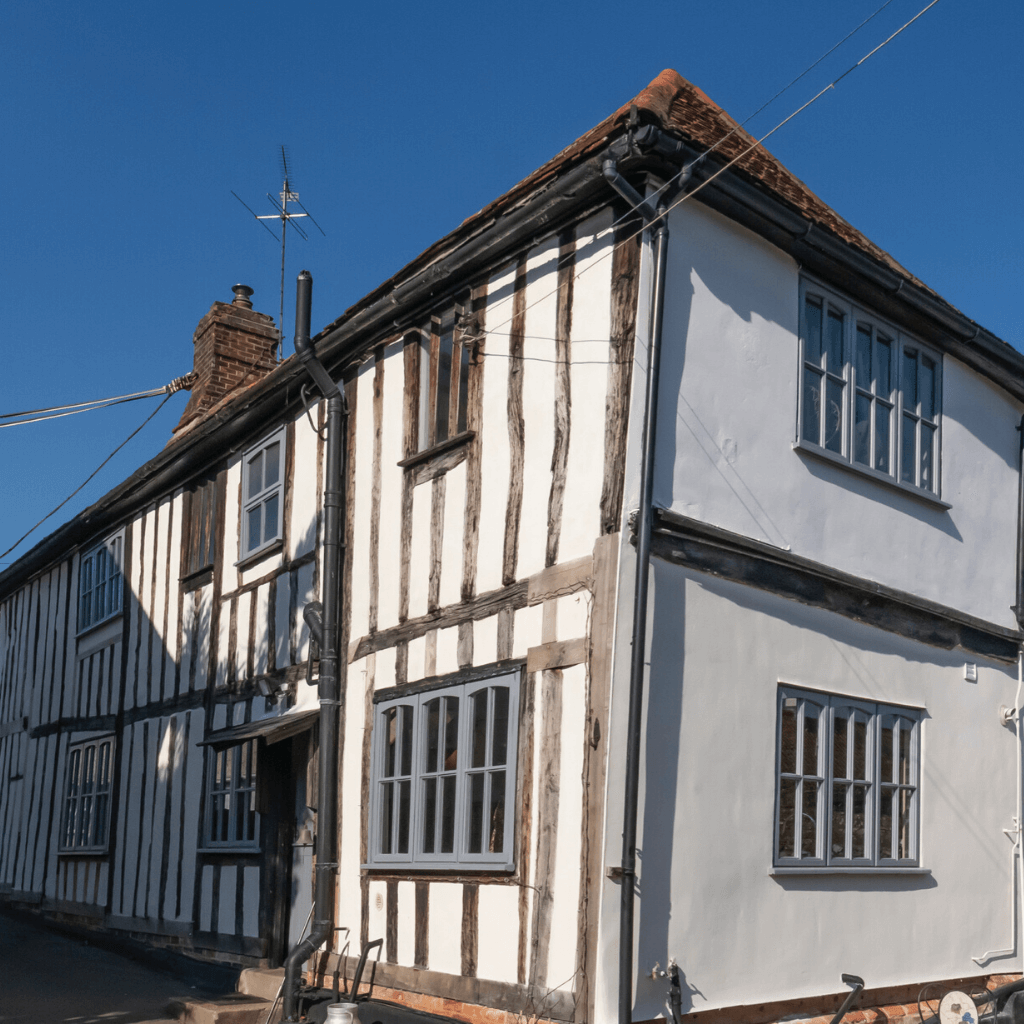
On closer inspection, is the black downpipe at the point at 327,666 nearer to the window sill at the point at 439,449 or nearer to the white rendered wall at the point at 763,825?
the window sill at the point at 439,449

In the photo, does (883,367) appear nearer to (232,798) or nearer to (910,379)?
(910,379)

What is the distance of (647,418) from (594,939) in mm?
2776

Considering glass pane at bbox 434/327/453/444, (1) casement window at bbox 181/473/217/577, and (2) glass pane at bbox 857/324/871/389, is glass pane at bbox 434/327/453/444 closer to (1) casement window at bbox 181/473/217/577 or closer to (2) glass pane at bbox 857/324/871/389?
(2) glass pane at bbox 857/324/871/389

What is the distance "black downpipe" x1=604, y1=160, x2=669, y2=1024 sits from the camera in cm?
630

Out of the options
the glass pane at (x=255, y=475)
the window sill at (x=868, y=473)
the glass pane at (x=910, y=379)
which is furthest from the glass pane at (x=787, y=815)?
the glass pane at (x=255, y=475)

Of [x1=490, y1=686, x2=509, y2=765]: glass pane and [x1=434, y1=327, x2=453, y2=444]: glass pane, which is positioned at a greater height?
[x1=434, y1=327, x2=453, y2=444]: glass pane

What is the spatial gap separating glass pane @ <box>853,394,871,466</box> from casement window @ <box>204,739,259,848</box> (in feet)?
17.2

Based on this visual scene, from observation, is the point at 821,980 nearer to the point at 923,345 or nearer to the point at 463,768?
the point at 463,768

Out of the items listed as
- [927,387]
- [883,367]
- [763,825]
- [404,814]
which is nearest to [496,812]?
[404,814]

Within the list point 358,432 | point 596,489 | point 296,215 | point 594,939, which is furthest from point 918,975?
point 296,215

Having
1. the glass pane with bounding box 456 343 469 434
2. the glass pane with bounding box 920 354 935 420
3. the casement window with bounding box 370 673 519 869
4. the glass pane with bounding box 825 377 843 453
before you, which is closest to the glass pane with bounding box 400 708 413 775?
the casement window with bounding box 370 673 519 869

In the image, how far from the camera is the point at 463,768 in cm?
762

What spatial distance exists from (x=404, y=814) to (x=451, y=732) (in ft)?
2.44

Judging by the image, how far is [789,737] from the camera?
25.0 ft
